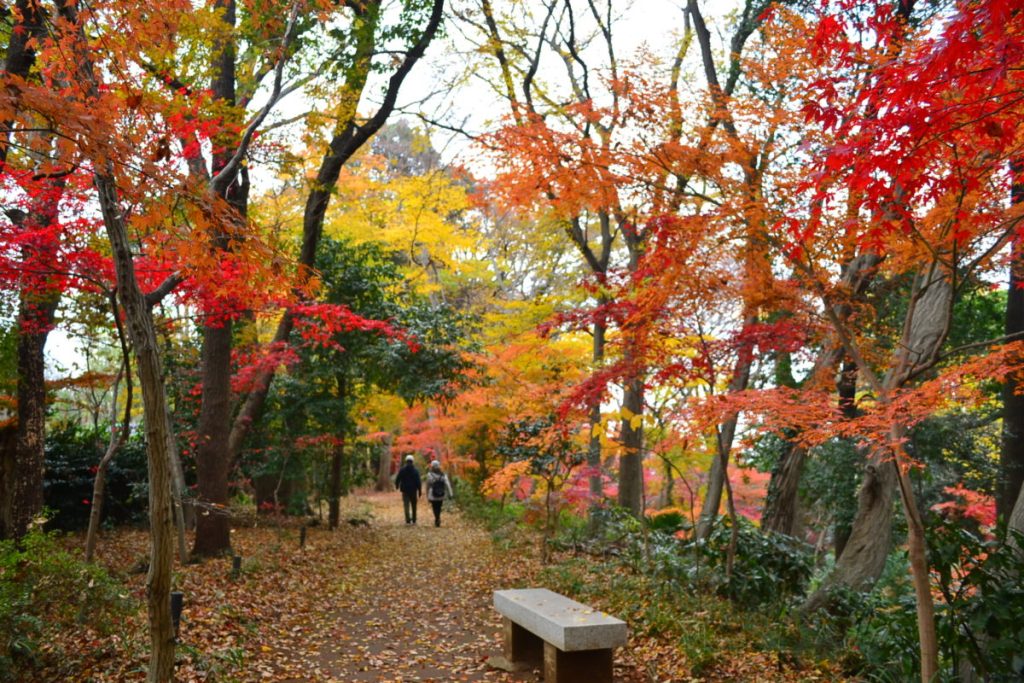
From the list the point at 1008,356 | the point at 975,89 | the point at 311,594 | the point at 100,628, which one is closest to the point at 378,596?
the point at 311,594

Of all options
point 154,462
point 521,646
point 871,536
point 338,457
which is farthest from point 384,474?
Answer: point 154,462

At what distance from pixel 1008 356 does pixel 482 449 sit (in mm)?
13691

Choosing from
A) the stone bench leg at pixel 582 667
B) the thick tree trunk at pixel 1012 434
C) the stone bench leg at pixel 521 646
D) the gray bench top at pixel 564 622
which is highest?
the thick tree trunk at pixel 1012 434

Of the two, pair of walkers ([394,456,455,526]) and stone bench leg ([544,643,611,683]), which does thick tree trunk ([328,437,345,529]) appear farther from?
stone bench leg ([544,643,611,683])

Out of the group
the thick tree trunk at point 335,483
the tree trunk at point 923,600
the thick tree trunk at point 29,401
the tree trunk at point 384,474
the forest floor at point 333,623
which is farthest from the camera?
the tree trunk at point 384,474

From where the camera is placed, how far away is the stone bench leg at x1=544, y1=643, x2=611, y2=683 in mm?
5230

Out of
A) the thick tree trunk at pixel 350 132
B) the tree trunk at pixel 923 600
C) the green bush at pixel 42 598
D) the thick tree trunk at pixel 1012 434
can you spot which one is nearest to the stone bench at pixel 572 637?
the tree trunk at pixel 923 600

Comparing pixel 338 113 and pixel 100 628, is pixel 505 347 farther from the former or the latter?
pixel 100 628

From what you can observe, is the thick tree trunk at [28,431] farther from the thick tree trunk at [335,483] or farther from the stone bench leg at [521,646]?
the thick tree trunk at [335,483]

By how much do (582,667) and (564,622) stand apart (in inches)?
13.7

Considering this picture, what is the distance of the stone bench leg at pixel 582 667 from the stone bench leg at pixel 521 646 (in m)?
0.97

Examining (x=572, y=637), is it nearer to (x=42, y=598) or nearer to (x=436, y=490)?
(x=42, y=598)

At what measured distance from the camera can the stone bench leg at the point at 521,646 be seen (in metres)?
6.22

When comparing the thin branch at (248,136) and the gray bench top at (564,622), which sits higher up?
the thin branch at (248,136)
